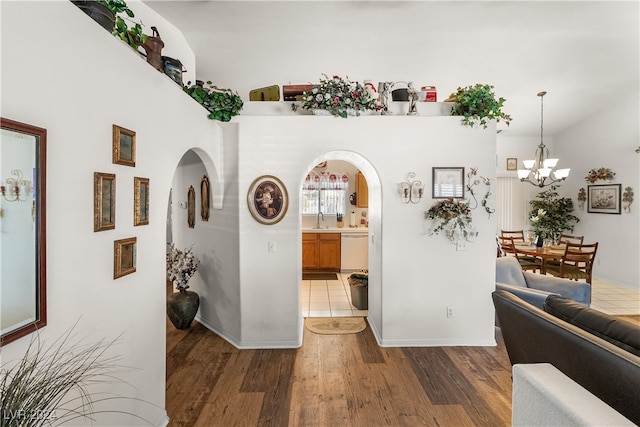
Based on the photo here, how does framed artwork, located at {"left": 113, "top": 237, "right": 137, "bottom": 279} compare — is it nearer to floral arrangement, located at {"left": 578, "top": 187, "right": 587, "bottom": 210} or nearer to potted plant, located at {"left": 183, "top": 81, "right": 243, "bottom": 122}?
potted plant, located at {"left": 183, "top": 81, "right": 243, "bottom": 122}

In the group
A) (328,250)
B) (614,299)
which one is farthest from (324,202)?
(614,299)

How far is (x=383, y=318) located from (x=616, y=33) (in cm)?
414

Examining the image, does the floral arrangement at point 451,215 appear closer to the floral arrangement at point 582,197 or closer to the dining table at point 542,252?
the dining table at point 542,252

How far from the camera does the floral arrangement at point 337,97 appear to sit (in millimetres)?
3256

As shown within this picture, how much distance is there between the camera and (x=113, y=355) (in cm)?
174

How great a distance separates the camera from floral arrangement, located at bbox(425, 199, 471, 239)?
3354 millimetres

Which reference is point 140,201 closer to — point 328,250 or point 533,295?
point 533,295

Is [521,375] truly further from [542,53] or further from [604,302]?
[604,302]

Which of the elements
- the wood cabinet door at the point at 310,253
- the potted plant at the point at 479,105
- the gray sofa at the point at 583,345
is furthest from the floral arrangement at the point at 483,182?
the wood cabinet door at the point at 310,253

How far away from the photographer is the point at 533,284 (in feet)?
12.3

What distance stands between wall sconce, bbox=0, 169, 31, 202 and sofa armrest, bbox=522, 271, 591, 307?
176 inches

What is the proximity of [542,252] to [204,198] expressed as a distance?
5.02 metres

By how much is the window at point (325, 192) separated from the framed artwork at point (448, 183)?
4011 mm

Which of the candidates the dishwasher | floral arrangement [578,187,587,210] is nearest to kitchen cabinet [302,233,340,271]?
the dishwasher
